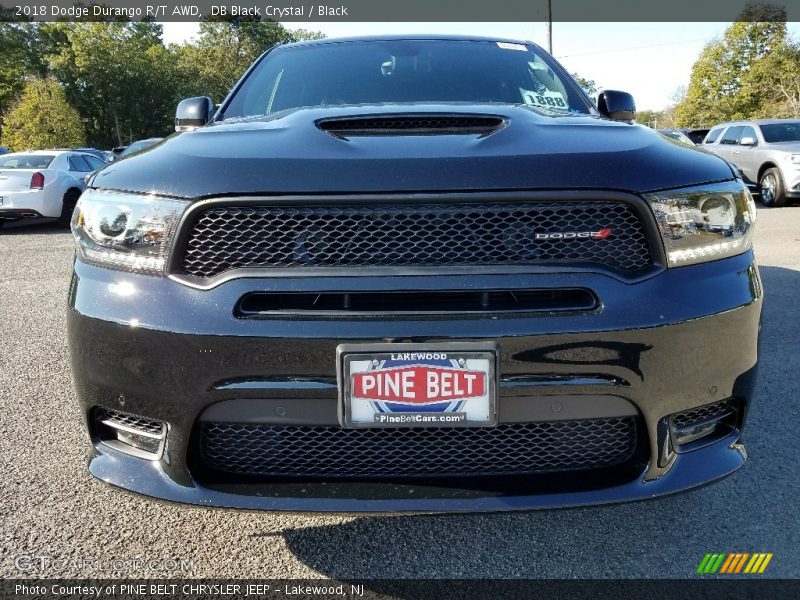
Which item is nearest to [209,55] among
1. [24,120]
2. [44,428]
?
[24,120]

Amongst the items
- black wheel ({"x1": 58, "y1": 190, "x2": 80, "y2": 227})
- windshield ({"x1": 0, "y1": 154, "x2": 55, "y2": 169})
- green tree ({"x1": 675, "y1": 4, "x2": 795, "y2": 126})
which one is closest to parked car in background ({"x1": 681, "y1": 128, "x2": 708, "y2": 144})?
black wheel ({"x1": 58, "y1": 190, "x2": 80, "y2": 227})

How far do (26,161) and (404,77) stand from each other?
34.6 ft

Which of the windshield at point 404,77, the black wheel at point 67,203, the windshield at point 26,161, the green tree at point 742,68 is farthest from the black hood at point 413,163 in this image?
the green tree at point 742,68

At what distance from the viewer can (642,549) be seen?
1942 millimetres

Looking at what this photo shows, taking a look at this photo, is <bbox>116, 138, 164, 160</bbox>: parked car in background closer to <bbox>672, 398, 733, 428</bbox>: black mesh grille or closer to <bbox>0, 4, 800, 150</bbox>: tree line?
<bbox>672, 398, 733, 428</bbox>: black mesh grille

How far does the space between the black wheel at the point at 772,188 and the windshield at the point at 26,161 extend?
13.0 meters

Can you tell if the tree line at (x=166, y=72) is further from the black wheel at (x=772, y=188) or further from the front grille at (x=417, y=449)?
the front grille at (x=417, y=449)

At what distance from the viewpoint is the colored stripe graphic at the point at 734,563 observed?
6.03 ft

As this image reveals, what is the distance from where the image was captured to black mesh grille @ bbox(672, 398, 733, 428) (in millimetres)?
1628

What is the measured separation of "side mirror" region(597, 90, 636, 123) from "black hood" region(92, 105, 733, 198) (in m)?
0.86

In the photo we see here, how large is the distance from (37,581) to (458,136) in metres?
1.68

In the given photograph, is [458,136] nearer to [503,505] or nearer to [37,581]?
[503,505]

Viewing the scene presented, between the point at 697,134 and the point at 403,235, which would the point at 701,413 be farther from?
the point at 697,134

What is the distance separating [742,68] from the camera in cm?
4466
